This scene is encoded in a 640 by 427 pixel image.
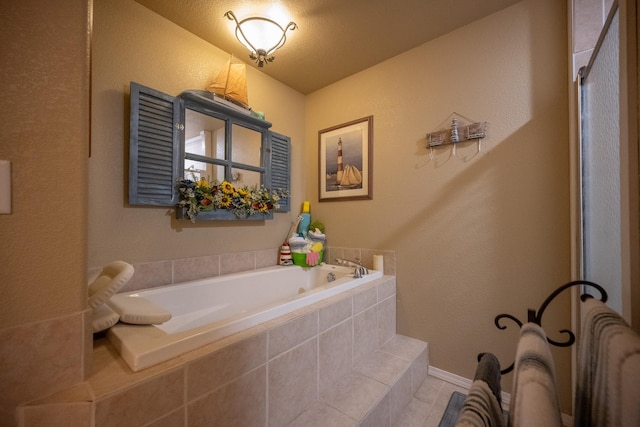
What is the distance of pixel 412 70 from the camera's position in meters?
1.81

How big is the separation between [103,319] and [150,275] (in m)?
0.63

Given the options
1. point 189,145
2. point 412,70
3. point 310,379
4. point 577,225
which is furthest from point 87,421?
point 412,70

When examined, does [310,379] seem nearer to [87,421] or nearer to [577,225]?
[87,421]

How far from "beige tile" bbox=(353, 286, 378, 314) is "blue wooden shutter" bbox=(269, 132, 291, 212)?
3.42 ft

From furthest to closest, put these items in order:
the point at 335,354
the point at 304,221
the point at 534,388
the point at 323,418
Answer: the point at 304,221
the point at 335,354
the point at 323,418
the point at 534,388

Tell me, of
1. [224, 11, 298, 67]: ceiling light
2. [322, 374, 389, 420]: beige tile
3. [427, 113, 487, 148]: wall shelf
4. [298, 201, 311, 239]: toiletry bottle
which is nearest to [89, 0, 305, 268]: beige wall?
[224, 11, 298, 67]: ceiling light

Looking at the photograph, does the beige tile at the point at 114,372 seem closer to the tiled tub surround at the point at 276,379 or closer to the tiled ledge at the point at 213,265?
the tiled tub surround at the point at 276,379

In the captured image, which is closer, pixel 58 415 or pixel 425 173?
pixel 58 415

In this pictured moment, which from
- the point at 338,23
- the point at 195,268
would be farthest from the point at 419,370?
the point at 338,23

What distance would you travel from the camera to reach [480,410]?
40 cm

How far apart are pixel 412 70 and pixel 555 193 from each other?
4.06 feet

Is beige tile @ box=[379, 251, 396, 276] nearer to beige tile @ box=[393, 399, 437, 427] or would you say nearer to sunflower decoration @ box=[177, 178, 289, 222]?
beige tile @ box=[393, 399, 437, 427]

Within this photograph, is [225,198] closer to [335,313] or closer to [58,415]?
[335,313]

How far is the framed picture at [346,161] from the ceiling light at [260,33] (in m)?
0.84
